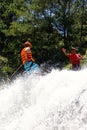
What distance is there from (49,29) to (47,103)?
25.2 meters

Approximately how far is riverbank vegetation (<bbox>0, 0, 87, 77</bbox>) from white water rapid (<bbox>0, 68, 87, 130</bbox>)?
2061cm

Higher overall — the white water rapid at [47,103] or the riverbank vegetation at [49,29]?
the white water rapid at [47,103]

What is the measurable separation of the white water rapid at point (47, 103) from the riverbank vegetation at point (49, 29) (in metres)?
20.6

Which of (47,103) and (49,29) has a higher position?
(47,103)

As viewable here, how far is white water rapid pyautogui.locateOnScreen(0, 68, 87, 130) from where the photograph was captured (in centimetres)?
1073

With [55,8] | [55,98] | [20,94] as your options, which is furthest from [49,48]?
[55,98]

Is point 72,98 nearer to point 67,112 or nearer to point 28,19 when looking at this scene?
point 67,112

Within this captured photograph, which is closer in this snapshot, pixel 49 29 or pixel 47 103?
pixel 47 103

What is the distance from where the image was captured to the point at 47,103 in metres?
12.1

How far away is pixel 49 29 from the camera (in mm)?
37000

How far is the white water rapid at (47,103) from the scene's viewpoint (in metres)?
10.7

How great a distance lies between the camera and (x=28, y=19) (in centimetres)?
3672

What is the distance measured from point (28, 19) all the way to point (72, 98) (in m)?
25.9

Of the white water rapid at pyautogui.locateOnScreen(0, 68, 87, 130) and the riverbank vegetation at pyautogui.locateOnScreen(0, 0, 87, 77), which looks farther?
the riverbank vegetation at pyautogui.locateOnScreen(0, 0, 87, 77)
